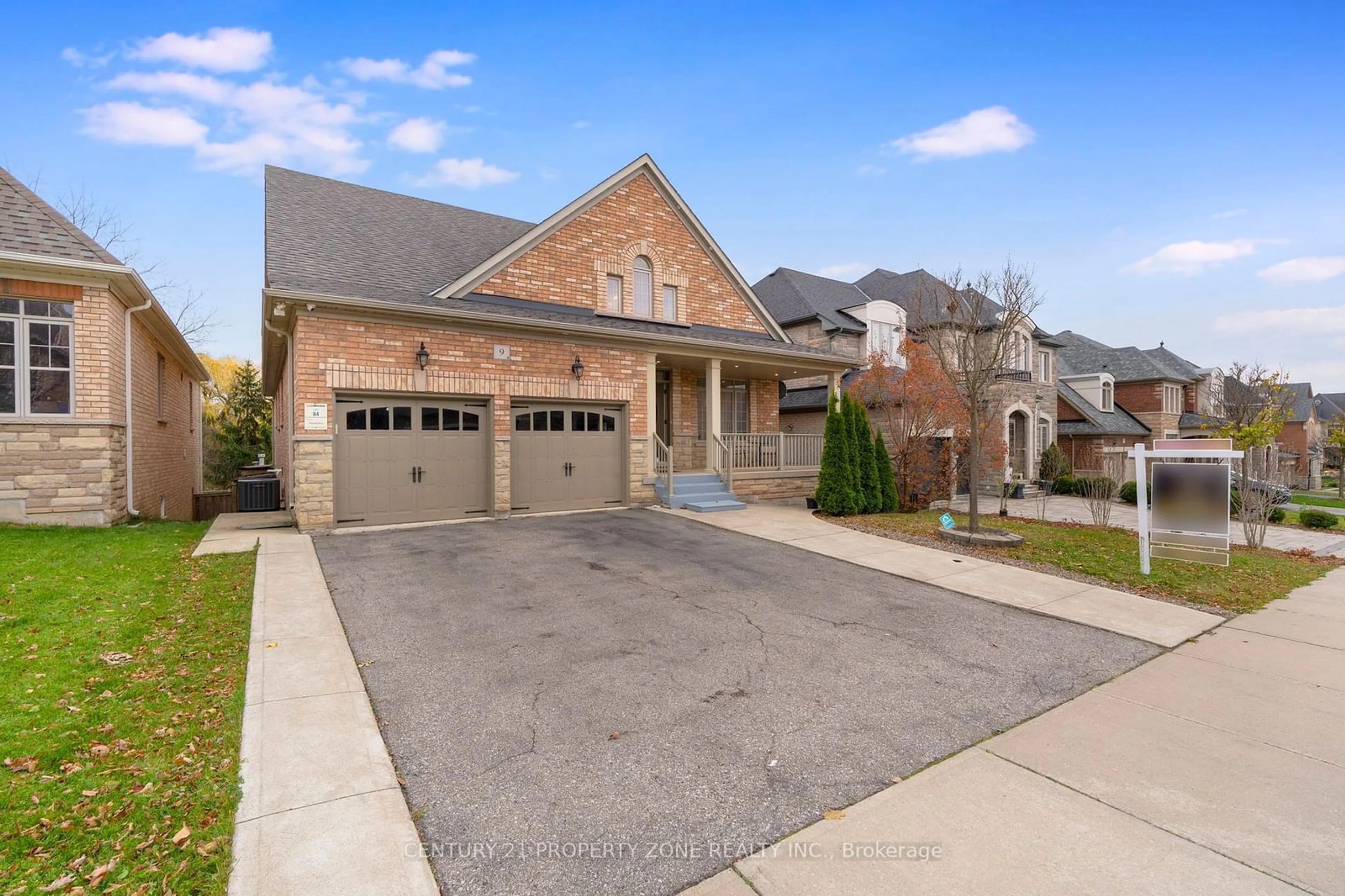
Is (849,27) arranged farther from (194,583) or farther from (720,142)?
(194,583)

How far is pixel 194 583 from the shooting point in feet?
20.8

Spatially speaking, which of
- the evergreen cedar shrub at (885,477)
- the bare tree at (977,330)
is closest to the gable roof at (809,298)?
the bare tree at (977,330)

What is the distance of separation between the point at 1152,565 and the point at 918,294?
8.99 metres

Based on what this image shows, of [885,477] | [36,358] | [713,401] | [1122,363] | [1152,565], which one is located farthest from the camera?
[1122,363]

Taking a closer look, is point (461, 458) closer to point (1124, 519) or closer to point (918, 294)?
point (918, 294)

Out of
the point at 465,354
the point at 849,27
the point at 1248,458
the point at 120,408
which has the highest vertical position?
the point at 849,27

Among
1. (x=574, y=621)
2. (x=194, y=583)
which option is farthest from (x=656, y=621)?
(x=194, y=583)

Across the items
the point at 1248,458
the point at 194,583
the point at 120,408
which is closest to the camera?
the point at 194,583

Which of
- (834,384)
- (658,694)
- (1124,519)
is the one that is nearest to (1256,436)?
(1124,519)

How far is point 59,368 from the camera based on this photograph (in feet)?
29.9

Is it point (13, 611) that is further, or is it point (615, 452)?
point (615, 452)

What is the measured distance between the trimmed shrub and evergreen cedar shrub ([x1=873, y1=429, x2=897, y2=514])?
1103 centimetres

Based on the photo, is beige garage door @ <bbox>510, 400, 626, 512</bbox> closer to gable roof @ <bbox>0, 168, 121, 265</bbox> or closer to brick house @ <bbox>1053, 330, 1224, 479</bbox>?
gable roof @ <bbox>0, 168, 121, 265</bbox>

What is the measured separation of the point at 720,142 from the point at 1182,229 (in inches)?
495
